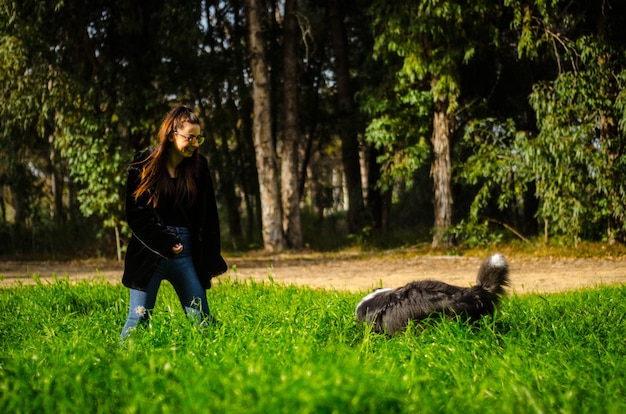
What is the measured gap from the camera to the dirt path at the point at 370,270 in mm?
9766

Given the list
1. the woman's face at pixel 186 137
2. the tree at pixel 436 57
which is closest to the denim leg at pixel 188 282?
the woman's face at pixel 186 137

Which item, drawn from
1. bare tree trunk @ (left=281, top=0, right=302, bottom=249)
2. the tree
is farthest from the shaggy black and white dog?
bare tree trunk @ (left=281, top=0, right=302, bottom=249)

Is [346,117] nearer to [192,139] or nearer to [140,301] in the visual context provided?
[192,139]

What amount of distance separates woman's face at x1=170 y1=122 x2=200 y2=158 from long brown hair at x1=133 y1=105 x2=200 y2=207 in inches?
1.3

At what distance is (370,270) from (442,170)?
452cm

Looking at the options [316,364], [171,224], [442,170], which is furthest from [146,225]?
[442,170]

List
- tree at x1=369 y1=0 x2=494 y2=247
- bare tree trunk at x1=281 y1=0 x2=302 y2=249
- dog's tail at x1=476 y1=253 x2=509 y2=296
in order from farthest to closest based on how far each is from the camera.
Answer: bare tree trunk at x1=281 y1=0 x2=302 y2=249 < tree at x1=369 y1=0 x2=494 y2=247 < dog's tail at x1=476 y1=253 x2=509 y2=296

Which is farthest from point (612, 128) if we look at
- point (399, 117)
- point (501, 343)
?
point (501, 343)

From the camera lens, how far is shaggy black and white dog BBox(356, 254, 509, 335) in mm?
4742

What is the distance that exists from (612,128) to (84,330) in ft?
41.2

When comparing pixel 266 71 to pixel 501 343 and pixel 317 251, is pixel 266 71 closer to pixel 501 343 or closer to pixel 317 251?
pixel 317 251

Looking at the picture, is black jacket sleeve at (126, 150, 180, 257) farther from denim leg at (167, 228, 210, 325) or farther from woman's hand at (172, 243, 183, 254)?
denim leg at (167, 228, 210, 325)

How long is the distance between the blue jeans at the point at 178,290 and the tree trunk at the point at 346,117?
15.5m

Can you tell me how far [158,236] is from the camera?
14.7 feet
